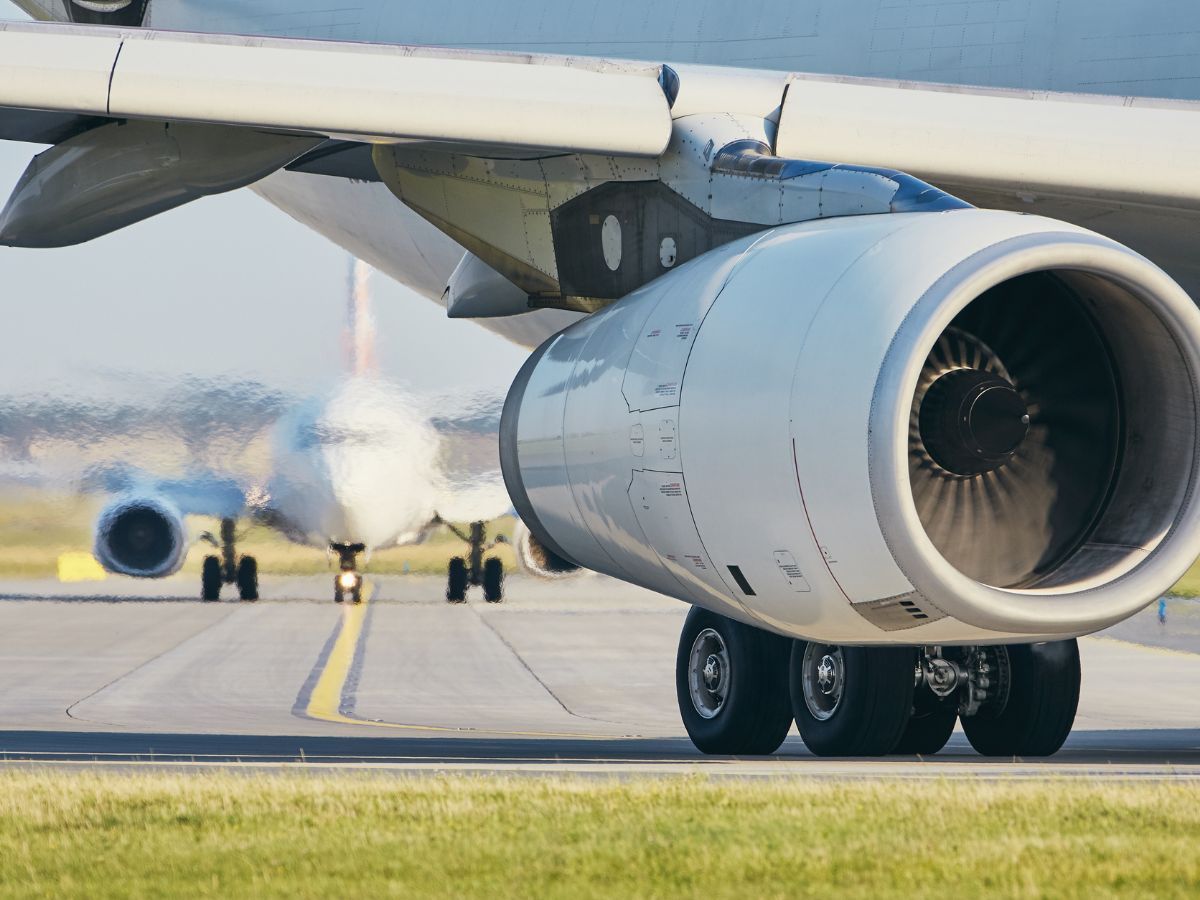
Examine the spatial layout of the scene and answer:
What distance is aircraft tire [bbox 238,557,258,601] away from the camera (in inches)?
1427

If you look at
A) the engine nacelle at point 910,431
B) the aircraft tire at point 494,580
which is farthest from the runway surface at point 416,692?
the engine nacelle at point 910,431

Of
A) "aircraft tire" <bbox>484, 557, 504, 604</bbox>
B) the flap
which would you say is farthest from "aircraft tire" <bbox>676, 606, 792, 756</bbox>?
"aircraft tire" <bbox>484, 557, 504, 604</bbox>

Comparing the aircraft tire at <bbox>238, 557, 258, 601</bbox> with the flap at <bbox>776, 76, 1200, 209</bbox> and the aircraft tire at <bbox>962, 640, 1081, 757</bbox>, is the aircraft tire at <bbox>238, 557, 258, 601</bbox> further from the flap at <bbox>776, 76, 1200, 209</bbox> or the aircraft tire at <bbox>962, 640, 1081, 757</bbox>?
the flap at <bbox>776, 76, 1200, 209</bbox>

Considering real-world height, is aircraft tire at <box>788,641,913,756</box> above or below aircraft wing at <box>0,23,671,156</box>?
below

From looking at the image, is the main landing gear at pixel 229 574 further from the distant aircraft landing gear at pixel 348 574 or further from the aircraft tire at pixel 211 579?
the distant aircraft landing gear at pixel 348 574

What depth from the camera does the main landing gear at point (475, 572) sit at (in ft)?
109

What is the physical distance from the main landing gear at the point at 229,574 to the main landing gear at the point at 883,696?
25954 millimetres

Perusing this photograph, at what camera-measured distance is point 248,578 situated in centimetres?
3650

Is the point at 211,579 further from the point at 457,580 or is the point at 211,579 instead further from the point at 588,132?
the point at 588,132

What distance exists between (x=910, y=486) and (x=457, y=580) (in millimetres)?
27186

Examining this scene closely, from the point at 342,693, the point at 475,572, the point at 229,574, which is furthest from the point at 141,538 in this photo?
the point at 342,693

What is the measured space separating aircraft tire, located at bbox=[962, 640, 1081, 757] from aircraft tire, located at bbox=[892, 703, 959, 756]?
33 cm

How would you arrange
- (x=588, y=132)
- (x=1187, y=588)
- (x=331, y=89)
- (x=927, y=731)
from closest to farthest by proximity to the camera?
(x=331, y=89)
(x=588, y=132)
(x=927, y=731)
(x=1187, y=588)

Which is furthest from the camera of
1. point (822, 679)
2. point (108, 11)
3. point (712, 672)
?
point (108, 11)
